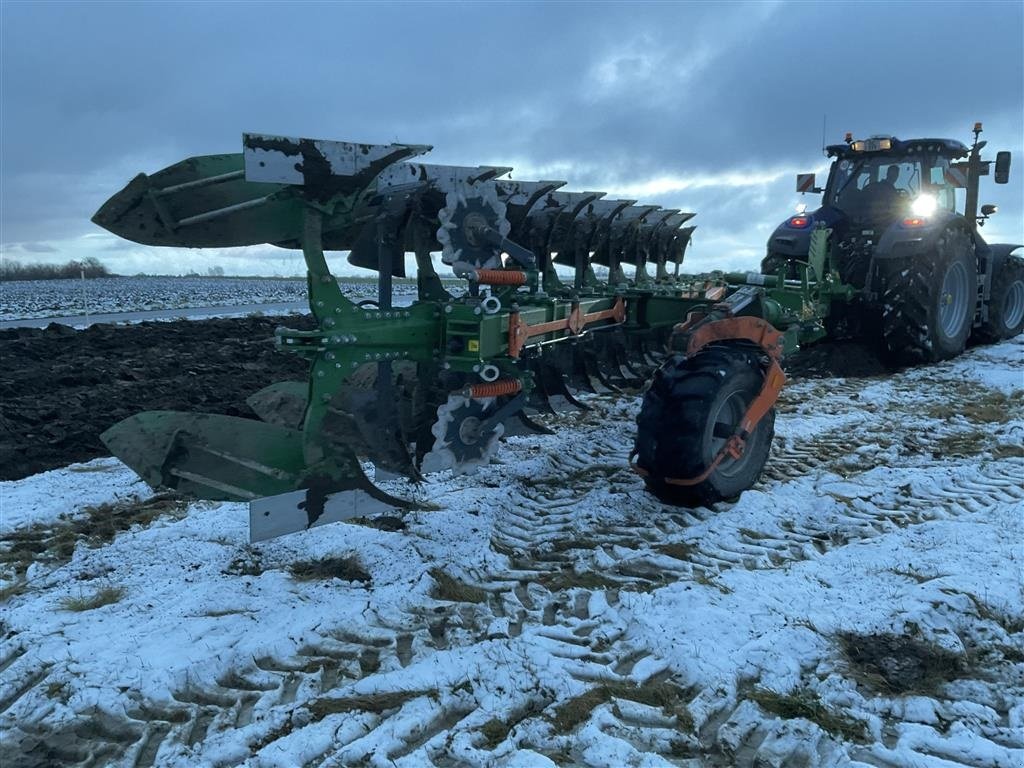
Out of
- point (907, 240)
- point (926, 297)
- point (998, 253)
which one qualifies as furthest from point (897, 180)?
point (998, 253)

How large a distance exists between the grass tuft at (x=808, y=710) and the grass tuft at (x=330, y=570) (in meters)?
1.73

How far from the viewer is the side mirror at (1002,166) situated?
886cm

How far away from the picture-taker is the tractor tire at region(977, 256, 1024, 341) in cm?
973

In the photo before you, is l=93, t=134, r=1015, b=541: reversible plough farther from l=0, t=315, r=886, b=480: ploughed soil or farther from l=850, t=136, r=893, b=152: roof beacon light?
l=850, t=136, r=893, b=152: roof beacon light

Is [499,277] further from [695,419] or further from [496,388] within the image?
[695,419]

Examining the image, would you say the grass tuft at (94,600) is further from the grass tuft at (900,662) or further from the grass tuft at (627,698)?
the grass tuft at (900,662)

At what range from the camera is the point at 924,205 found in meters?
8.36

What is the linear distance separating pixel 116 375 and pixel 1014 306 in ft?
39.1

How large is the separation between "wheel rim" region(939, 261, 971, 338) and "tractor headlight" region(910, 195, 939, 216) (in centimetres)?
74

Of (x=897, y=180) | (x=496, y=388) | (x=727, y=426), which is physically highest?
(x=897, y=180)

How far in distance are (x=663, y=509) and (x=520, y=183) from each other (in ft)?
6.96

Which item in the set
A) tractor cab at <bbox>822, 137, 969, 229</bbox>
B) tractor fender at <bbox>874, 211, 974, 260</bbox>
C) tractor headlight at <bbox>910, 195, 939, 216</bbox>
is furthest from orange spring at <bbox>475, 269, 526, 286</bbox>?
tractor headlight at <bbox>910, 195, 939, 216</bbox>

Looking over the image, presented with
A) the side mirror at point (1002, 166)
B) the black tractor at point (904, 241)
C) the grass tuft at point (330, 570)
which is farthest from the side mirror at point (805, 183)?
the grass tuft at point (330, 570)

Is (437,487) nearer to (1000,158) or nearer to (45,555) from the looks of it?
(45,555)
